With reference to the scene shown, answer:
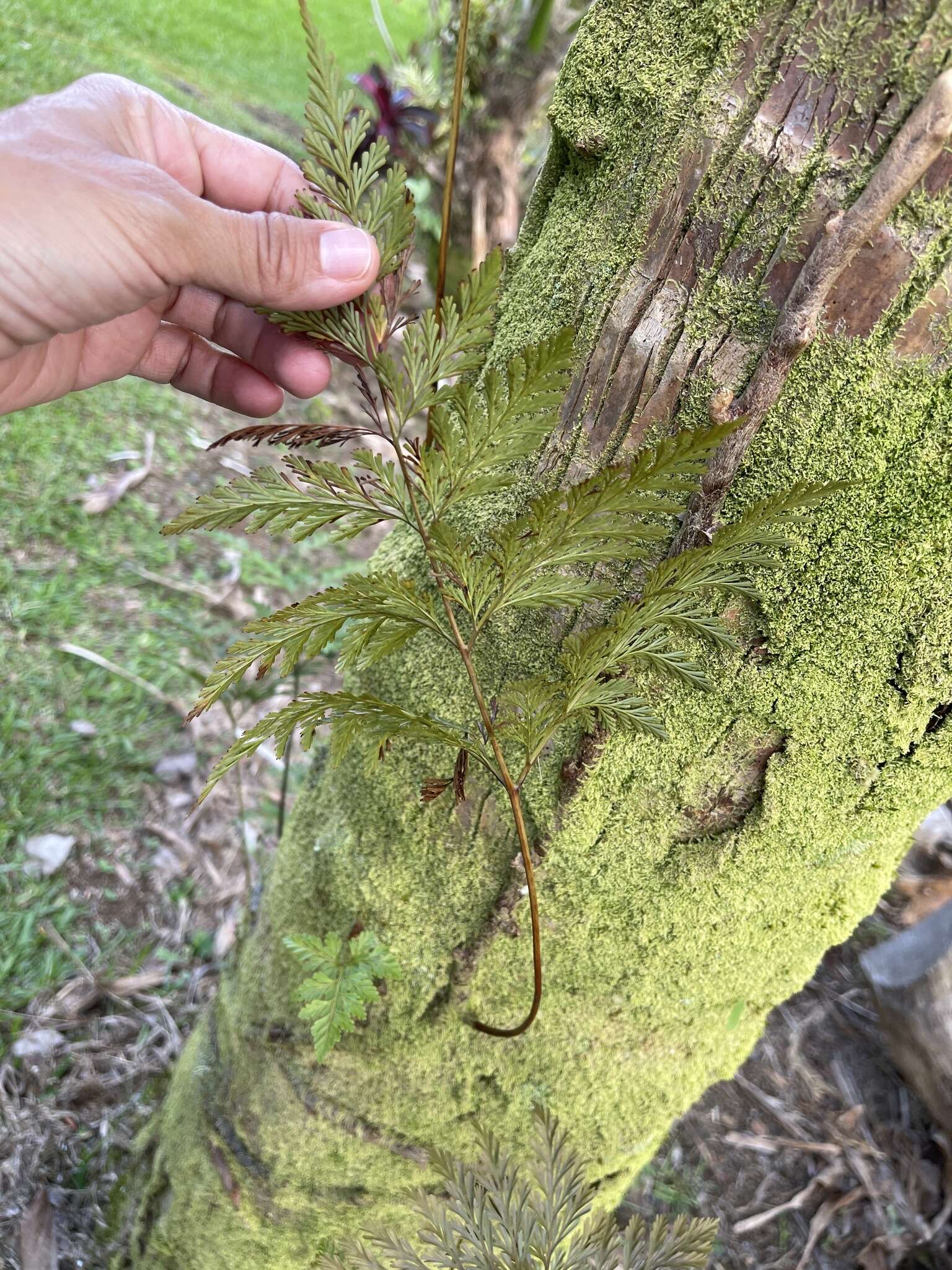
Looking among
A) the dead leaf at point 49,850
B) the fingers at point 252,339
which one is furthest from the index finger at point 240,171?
the dead leaf at point 49,850

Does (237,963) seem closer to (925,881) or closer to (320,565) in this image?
(320,565)

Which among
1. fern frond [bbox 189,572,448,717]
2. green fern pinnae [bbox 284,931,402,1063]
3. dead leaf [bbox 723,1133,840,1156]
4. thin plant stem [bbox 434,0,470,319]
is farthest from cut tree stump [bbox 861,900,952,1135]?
thin plant stem [bbox 434,0,470,319]

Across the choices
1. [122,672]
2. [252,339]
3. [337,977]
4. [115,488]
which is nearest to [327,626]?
[337,977]

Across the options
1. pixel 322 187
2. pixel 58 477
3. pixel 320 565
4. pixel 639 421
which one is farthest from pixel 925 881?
pixel 58 477

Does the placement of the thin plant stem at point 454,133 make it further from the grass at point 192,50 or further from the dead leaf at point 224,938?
the grass at point 192,50

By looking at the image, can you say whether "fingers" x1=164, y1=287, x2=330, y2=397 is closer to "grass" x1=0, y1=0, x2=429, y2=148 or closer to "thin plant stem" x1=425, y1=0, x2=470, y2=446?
"thin plant stem" x1=425, y1=0, x2=470, y2=446
